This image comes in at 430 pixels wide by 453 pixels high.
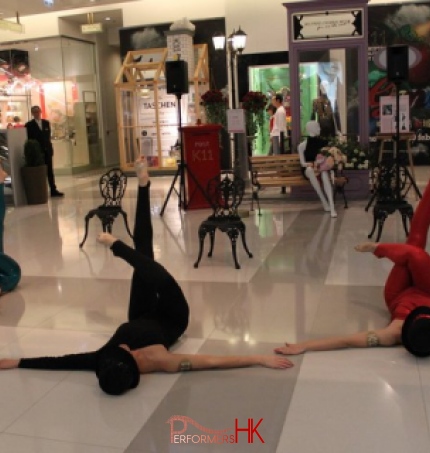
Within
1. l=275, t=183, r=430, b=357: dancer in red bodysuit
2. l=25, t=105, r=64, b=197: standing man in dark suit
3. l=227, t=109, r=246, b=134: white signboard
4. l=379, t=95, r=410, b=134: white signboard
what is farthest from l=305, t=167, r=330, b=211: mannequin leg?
l=25, t=105, r=64, b=197: standing man in dark suit

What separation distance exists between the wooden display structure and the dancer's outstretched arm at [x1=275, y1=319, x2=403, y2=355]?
34.3 ft

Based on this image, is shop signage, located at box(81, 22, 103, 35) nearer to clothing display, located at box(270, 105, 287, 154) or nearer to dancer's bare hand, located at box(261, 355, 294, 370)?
clothing display, located at box(270, 105, 287, 154)

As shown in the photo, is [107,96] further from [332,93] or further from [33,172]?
[332,93]

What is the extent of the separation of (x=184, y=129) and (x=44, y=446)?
21.3 ft

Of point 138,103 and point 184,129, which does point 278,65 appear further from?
point 184,129

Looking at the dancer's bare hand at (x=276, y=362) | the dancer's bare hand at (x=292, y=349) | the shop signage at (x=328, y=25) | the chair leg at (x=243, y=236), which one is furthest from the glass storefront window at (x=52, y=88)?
the dancer's bare hand at (x=276, y=362)

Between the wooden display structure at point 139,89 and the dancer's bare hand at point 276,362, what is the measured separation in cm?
1061

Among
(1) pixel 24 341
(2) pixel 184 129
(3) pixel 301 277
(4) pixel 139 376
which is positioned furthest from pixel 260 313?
(2) pixel 184 129

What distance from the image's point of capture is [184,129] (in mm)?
8688

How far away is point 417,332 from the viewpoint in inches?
128

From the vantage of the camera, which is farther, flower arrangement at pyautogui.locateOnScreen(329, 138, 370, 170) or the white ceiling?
the white ceiling

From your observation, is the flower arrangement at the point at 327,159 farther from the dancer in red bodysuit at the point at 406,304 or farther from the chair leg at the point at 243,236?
the dancer in red bodysuit at the point at 406,304

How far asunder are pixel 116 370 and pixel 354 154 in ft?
22.8

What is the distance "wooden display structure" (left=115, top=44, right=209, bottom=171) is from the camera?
13.7 metres
